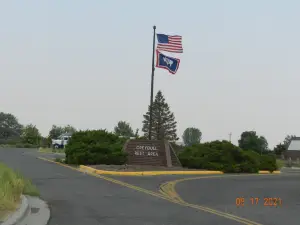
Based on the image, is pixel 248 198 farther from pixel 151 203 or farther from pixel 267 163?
pixel 267 163

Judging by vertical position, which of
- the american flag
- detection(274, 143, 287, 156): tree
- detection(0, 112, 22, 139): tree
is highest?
detection(0, 112, 22, 139): tree

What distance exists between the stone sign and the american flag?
19.8 feet

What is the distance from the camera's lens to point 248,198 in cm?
1497

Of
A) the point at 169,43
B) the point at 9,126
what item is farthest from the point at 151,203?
the point at 9,126

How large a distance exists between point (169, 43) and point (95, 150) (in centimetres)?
828

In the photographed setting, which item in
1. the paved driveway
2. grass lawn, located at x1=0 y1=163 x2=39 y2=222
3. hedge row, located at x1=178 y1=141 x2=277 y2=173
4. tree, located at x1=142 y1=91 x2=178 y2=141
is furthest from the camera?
tree, located at x1=142 y1=91 x2=178 y2=141

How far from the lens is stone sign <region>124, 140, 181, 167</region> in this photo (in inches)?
1047

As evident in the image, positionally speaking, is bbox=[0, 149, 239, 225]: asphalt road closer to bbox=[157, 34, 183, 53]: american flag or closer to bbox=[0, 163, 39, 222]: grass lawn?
bbox=[0, 163, 39, 222]: grass lawn

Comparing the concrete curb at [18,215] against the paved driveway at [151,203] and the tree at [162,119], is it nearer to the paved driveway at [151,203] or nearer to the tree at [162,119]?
the paved driveway at [151,203]

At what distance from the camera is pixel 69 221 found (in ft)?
31.9

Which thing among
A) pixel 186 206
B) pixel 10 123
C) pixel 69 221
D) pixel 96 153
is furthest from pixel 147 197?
pixel 10 123

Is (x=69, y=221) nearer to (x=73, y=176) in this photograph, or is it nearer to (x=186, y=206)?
(x=186, y=206)

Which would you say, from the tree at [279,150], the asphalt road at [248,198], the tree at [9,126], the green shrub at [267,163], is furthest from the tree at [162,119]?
the asphalt road at [248,198]

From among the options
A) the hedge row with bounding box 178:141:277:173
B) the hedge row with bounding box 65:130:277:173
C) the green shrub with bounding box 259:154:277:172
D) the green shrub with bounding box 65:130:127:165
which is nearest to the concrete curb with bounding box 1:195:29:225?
the green shrub with bounding box 65:130:127:165
